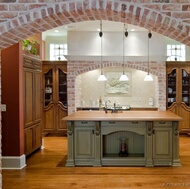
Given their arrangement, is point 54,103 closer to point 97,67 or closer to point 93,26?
point 97,67

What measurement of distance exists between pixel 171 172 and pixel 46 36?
647 centimetres

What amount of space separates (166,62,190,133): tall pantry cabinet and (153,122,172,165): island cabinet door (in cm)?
335

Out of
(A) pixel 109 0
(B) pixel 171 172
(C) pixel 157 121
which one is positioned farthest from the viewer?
(C) pixel 157 121

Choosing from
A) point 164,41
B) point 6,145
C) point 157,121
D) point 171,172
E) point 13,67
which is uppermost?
point 164,41

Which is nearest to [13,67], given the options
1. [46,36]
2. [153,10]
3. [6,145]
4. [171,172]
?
[6,145]

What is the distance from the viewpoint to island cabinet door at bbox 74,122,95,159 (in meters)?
5.13

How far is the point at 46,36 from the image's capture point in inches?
366

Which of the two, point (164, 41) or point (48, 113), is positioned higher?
point (164, 41)

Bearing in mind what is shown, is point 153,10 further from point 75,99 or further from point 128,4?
point 75,99

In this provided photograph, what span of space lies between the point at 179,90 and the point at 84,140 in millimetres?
4336

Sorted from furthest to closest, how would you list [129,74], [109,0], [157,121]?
[129,74] → [157,121] → [109,0]

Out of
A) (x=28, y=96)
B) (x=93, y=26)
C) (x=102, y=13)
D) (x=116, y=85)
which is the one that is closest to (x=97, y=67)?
(x=116, y=85)

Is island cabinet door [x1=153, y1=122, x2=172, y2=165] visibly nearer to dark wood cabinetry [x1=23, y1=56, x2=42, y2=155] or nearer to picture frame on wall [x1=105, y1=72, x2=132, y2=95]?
dark wood cabinetry [x1=23, y1=56, x2=42, y2=155]

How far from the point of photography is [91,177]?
447 centimetres
